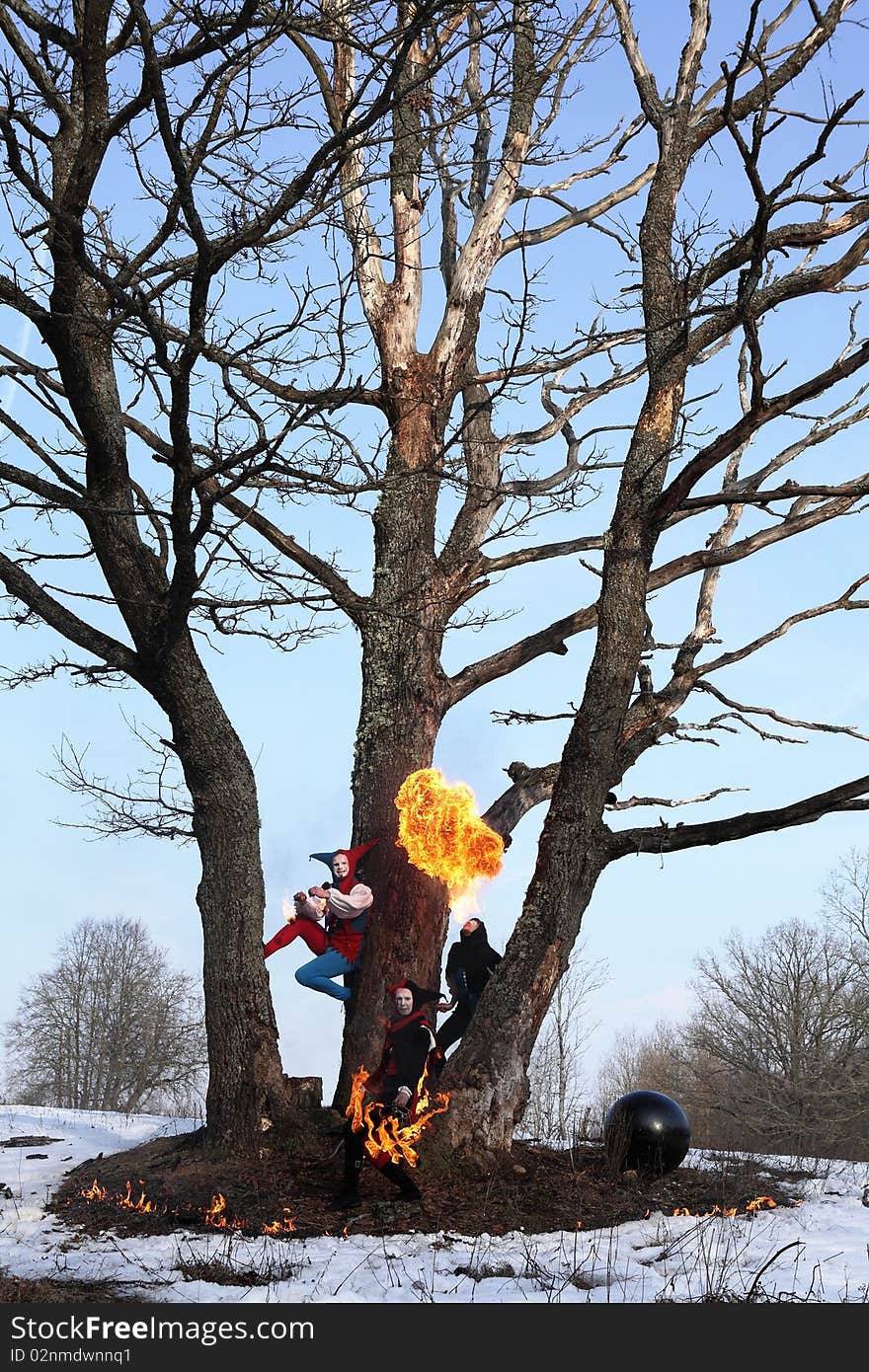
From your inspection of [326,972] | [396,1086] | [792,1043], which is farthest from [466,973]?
[792,1043]

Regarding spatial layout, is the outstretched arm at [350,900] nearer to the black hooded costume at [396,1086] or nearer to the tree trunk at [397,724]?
the tree trunk at [397,724]

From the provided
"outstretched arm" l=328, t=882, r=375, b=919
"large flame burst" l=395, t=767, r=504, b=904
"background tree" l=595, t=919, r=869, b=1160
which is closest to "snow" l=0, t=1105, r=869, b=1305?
"outstretched arm" l=328, t=882, r=375, b=919

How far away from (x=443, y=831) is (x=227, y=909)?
212cm

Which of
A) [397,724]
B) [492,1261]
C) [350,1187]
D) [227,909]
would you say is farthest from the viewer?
[397,724]

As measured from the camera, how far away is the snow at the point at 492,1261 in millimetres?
6449

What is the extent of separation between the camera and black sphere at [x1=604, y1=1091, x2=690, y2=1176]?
1012 cm

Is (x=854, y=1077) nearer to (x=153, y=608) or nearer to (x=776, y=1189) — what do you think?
(x=776, y=1189)

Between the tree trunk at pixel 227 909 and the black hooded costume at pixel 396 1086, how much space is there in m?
1.01

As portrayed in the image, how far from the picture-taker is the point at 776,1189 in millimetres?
10219

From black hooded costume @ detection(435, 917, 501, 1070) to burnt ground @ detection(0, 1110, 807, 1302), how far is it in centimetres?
148

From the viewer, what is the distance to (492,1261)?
7168 millimetres

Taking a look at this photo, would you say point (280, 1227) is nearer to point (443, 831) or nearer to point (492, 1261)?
point (492, 1261)

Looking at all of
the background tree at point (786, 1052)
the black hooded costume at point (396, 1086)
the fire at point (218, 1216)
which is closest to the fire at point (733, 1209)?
the black hooded costume at point (396, 1086)

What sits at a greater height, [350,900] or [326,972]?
[350,900]
